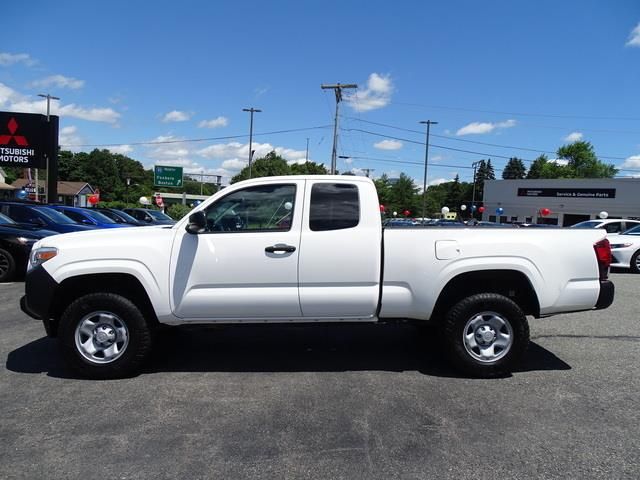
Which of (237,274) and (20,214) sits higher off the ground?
(20,214)

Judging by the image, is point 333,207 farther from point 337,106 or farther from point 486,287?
point 337,106

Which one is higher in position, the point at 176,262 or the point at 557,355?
the point at 176,262

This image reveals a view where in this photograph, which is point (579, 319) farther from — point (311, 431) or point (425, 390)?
point (311, 431)

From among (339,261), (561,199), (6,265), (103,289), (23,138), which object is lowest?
(6,265)

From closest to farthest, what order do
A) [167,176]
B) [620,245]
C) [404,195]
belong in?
[620,245] < [167,176] < [404,195]

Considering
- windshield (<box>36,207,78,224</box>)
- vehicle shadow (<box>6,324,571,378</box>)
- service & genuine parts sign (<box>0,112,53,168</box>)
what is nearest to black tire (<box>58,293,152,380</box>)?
vehicle shadow (<box>6,324,571,378</box>)

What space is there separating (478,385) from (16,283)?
9449mm

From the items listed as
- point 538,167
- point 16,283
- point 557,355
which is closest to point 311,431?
point 557,355

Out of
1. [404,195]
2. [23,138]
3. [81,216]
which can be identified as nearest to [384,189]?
[404,195]

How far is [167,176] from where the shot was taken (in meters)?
42.3

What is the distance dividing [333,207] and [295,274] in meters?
0.74

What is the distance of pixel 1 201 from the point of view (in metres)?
12.1

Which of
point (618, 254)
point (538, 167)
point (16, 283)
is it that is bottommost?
point (16, 283)

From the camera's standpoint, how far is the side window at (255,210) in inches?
183
